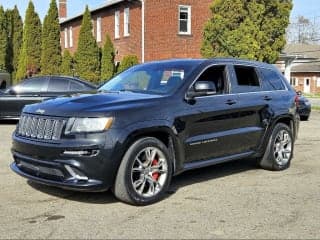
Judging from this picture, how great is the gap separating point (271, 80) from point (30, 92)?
8.99 metres

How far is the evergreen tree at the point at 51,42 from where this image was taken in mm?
31562

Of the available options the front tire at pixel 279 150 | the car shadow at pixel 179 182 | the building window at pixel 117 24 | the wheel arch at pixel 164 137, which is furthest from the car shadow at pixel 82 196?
the building window at pixel 117 24

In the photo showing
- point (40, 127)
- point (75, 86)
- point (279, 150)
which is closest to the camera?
point (40, 127)

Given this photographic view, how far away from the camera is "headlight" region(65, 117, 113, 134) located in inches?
236

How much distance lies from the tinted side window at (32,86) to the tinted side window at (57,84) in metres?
0.21

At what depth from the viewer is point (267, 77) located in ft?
28.3

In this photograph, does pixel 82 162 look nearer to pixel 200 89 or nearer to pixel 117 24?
pixel 200 89

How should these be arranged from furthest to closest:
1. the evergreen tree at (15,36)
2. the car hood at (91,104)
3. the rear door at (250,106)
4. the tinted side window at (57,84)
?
the evergreen tree at (15,36)
the tinted side window at (57,84)
the rear door at (250,106)
the car hood at (91,104)

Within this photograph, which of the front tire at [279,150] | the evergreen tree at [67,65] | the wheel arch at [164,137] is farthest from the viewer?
the evergreen tree at [67,65]

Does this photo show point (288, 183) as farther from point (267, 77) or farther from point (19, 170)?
point (19, 170)

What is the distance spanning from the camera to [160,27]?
3166 centimetres

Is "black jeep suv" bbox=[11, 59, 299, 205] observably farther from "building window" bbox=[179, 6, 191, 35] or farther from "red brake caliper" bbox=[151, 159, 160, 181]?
"building window" bbox=[179, 6, 191, 35]

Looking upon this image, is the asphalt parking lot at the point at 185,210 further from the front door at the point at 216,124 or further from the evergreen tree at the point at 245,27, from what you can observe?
the evergreen tree at the point at 245,27

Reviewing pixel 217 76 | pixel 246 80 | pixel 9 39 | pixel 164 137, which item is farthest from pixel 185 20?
pixel 164 137
